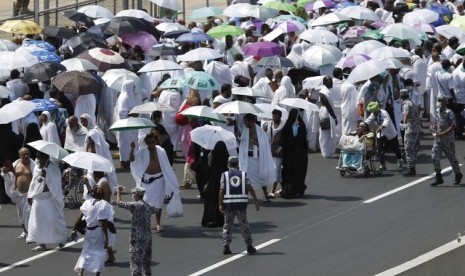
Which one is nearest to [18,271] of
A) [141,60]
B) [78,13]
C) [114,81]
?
[114,81]

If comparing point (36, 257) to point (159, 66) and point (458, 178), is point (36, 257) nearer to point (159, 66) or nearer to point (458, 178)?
point (458, 178)

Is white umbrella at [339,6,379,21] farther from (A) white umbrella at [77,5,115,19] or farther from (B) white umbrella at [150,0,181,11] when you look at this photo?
(A) white umbrella at [77,5,115,19]

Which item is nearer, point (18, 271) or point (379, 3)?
point (18, 271)

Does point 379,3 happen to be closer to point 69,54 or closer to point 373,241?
point 69,54

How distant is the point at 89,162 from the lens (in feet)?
78.1

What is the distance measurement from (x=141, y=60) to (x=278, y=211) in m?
7.97

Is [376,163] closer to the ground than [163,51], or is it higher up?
closer to the ground

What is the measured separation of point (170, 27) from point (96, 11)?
2226mm

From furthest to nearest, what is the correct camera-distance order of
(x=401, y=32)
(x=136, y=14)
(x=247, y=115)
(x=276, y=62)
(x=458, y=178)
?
(x=136, y=14)
(x=401, y=32)
(x=276, y=62)
(x=458, y=178)
(x=247, y=115)

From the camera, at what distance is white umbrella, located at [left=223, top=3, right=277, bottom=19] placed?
39.7 meters

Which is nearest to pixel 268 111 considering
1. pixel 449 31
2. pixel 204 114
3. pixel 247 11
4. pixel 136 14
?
pixel 204 114

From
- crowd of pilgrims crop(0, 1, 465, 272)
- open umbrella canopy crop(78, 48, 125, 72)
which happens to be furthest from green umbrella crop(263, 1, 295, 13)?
open umbrella canopy crop(78, 48, 125, 72)

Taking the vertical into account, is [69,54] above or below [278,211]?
above

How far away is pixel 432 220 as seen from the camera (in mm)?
25641
